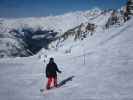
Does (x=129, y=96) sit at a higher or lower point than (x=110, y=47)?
lower

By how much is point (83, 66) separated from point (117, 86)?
9.09m

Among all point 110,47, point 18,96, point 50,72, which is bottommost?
point 18,96

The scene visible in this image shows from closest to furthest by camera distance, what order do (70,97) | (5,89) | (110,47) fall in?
1. (70,97)
2. (5,89)
3. (110,47)

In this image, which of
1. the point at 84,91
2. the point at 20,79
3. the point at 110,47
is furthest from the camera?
the point at 110,47

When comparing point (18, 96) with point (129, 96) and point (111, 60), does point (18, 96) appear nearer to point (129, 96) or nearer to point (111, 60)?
point (129, 96)

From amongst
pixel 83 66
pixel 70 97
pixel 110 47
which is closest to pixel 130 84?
pixel 70 97

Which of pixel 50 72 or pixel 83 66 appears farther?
pixel 83 66

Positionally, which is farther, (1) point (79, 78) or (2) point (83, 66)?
(2) point (83, 66)

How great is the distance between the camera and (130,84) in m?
17.3

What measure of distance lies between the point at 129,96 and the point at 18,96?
730cm

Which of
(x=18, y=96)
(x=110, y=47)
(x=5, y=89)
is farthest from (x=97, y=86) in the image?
(x=110, y=47)

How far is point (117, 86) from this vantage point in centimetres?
1720

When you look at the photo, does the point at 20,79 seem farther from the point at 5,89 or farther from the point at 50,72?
the point at 50,72

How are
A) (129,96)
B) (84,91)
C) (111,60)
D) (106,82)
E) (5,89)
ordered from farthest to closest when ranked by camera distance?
(111,60), (5,89), (106,82), (84,91), (129,96)
